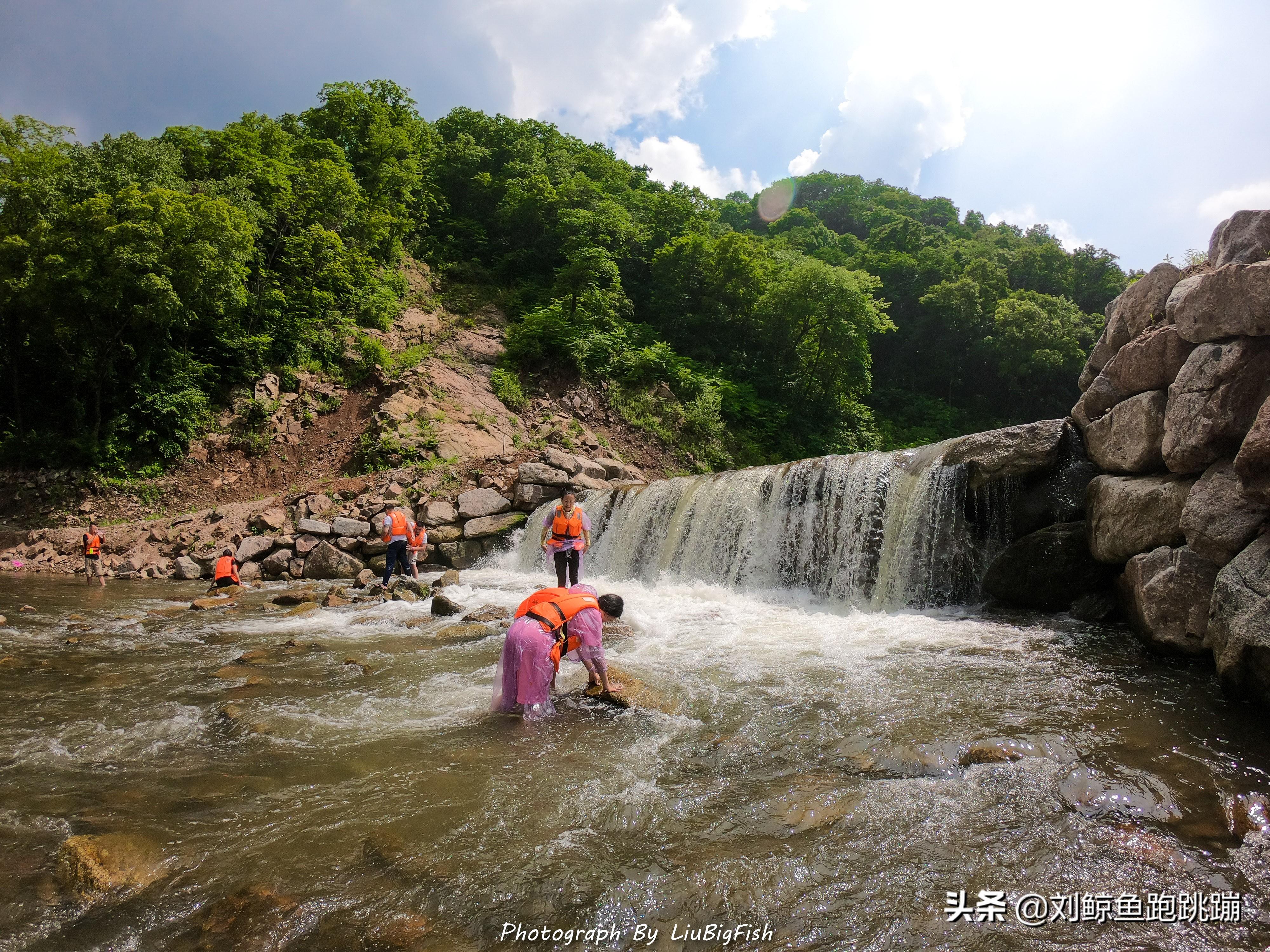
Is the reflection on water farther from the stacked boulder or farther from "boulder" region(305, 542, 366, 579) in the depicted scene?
"boulder" region(305, 542, 366, 579)

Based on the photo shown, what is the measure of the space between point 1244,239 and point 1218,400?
7.85ft

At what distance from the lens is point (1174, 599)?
19.6 feet

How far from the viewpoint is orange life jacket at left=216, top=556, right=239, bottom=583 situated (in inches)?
467

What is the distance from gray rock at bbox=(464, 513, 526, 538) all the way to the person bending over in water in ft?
36.4

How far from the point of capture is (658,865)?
2967 millimetres

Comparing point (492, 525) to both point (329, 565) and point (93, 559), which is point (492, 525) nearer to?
point (329, 565)

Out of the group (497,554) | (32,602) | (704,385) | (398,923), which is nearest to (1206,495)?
(398,923)

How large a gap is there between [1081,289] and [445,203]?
40.6 meters

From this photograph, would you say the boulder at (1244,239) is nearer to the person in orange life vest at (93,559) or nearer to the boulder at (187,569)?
the boulder at (187,569)

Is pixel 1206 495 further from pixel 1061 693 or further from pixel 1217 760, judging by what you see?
pixel 1217 760

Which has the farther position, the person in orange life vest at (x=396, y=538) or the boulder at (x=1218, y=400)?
the person in orange life vest at (x=396, y=538)

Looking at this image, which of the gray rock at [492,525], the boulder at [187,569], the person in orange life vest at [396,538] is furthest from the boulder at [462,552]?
the boulder at [187,569]

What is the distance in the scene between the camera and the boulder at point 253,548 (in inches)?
574

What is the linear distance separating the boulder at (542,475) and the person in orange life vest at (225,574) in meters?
6.93
